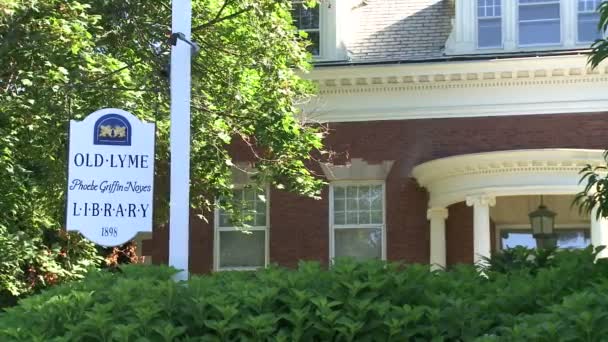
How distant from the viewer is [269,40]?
12391 millimetres

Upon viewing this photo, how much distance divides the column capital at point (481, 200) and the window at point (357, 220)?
2.11 m

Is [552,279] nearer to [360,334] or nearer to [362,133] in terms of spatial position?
[360,334]

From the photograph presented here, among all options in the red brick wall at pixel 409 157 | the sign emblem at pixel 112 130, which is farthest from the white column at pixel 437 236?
the sign emblem at pixel 112 130

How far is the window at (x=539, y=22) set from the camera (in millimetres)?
17688

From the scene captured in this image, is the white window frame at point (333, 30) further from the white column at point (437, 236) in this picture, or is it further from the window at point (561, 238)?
the window at point (561, 238)

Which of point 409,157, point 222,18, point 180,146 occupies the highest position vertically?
point 222,18

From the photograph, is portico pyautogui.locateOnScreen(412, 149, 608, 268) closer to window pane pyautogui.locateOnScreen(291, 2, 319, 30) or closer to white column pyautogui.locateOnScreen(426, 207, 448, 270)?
white column pyautogui.locateOnScreen(426, 207, 448, 270)

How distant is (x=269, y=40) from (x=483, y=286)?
304 inches

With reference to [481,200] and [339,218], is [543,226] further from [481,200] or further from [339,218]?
[339,218]

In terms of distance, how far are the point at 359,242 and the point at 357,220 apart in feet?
1.42

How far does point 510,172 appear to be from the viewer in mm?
15773

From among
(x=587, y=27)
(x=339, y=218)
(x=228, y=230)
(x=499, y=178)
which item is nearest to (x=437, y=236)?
(x=499, y=178)

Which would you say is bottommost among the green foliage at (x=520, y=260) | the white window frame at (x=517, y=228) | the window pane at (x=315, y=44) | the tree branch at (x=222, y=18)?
the green foliage at (x=520, y=260)

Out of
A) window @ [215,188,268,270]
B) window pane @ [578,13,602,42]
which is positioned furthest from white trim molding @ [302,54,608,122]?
window @ [215,188,268,270]
